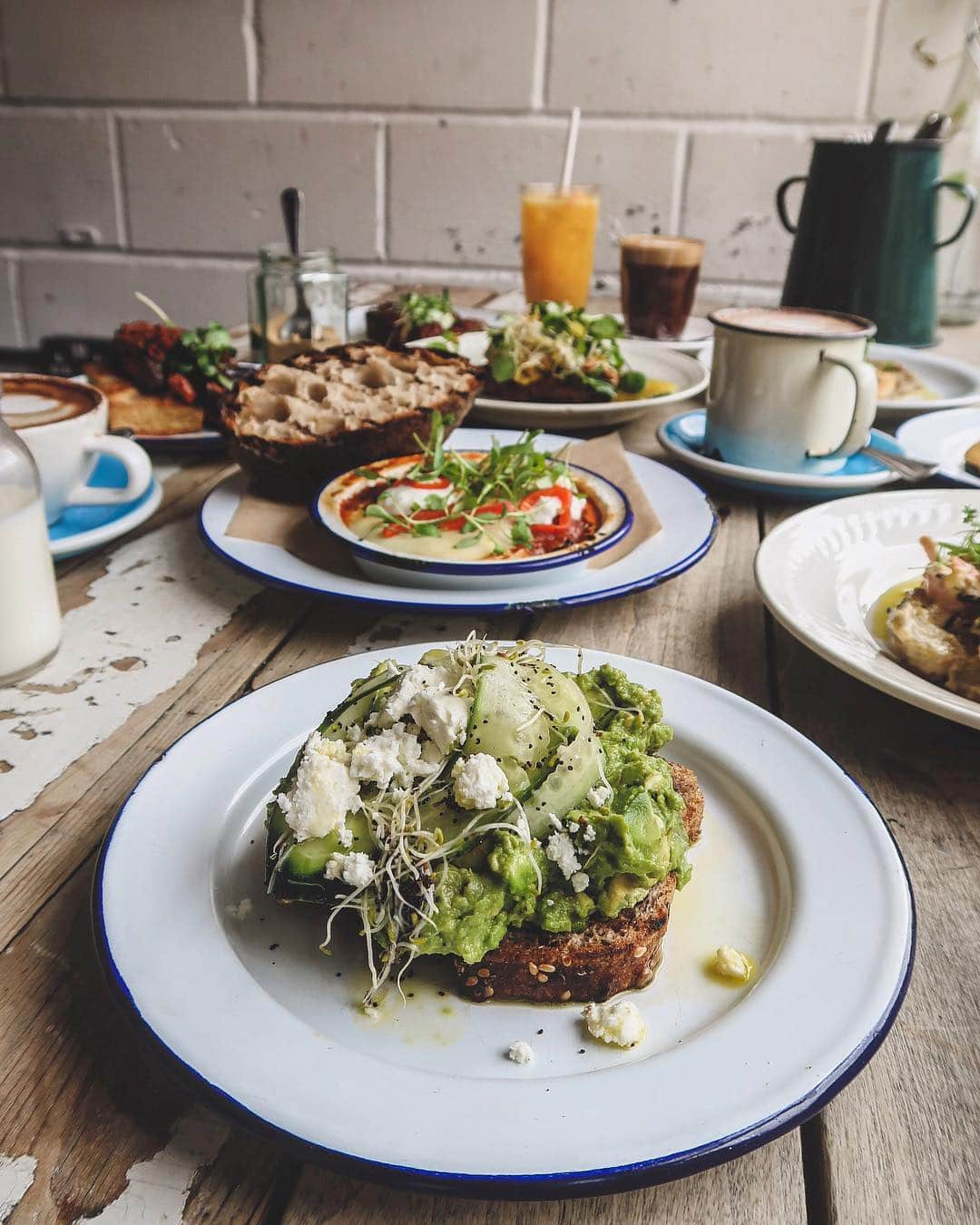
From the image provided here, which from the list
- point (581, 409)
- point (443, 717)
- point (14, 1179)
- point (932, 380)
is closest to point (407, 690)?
point (443, 717)

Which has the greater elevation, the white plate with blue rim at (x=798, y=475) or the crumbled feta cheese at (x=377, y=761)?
the crumbled feta cheese at (x=377, y=761)

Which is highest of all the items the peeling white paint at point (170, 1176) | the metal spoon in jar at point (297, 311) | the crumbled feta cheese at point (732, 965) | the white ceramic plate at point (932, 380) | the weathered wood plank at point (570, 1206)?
the metal spoon in jar at point (297, 311)

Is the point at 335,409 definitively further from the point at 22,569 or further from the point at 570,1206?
the point at 570,1206

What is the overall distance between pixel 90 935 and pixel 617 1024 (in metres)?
0.37

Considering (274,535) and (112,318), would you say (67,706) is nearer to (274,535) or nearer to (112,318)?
(274,535)

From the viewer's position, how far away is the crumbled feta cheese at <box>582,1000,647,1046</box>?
604 millimetres

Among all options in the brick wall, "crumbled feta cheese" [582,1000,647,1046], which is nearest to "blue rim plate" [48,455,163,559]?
"crumbled feta cheese" [582,1000,647,1046]

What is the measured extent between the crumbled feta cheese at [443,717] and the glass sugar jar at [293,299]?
158 centimetres

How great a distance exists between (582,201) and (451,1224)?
8.51ft

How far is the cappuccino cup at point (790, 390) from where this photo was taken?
143 cm

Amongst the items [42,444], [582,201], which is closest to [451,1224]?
[42,444]

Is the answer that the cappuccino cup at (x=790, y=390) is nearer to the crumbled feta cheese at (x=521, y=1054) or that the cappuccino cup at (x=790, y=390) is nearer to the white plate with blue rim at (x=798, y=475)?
the white plate with blue rim at (x=798, y=475)

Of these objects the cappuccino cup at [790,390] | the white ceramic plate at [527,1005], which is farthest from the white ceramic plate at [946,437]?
the white ceramic plate at [527,1005]

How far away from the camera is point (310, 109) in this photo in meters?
3.94
